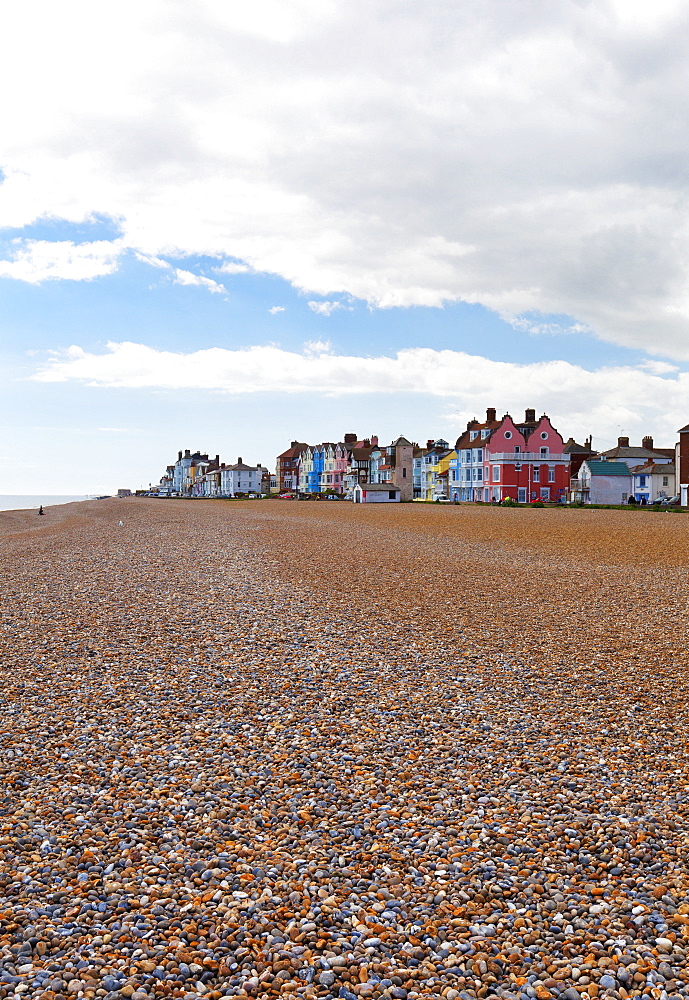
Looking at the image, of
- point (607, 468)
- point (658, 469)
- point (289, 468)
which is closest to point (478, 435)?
point (607, 468)

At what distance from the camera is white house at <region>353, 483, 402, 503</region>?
290ft

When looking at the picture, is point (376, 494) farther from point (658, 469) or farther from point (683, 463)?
point (683, 463)

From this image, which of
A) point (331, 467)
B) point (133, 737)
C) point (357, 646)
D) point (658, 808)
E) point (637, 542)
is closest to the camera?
point (658, 808)

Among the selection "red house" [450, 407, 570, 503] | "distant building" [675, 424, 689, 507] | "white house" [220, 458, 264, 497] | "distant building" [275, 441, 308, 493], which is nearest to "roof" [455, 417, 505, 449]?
"red house" [450, 407, 570, 503]

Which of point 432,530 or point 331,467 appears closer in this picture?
point 432,530

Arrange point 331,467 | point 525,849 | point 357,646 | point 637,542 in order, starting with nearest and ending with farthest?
point 525,849, point 357,646, point 637,542, point 331,467

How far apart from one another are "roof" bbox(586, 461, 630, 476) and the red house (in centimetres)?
283

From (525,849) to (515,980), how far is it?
1.22m

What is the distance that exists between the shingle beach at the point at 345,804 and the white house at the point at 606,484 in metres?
Result: 70.3

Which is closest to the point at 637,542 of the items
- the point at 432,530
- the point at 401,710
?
the point at 432,530

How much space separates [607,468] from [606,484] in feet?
6.12

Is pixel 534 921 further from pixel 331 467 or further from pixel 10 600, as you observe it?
pixel 331 467

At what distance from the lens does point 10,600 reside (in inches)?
554

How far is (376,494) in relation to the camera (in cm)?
8869
